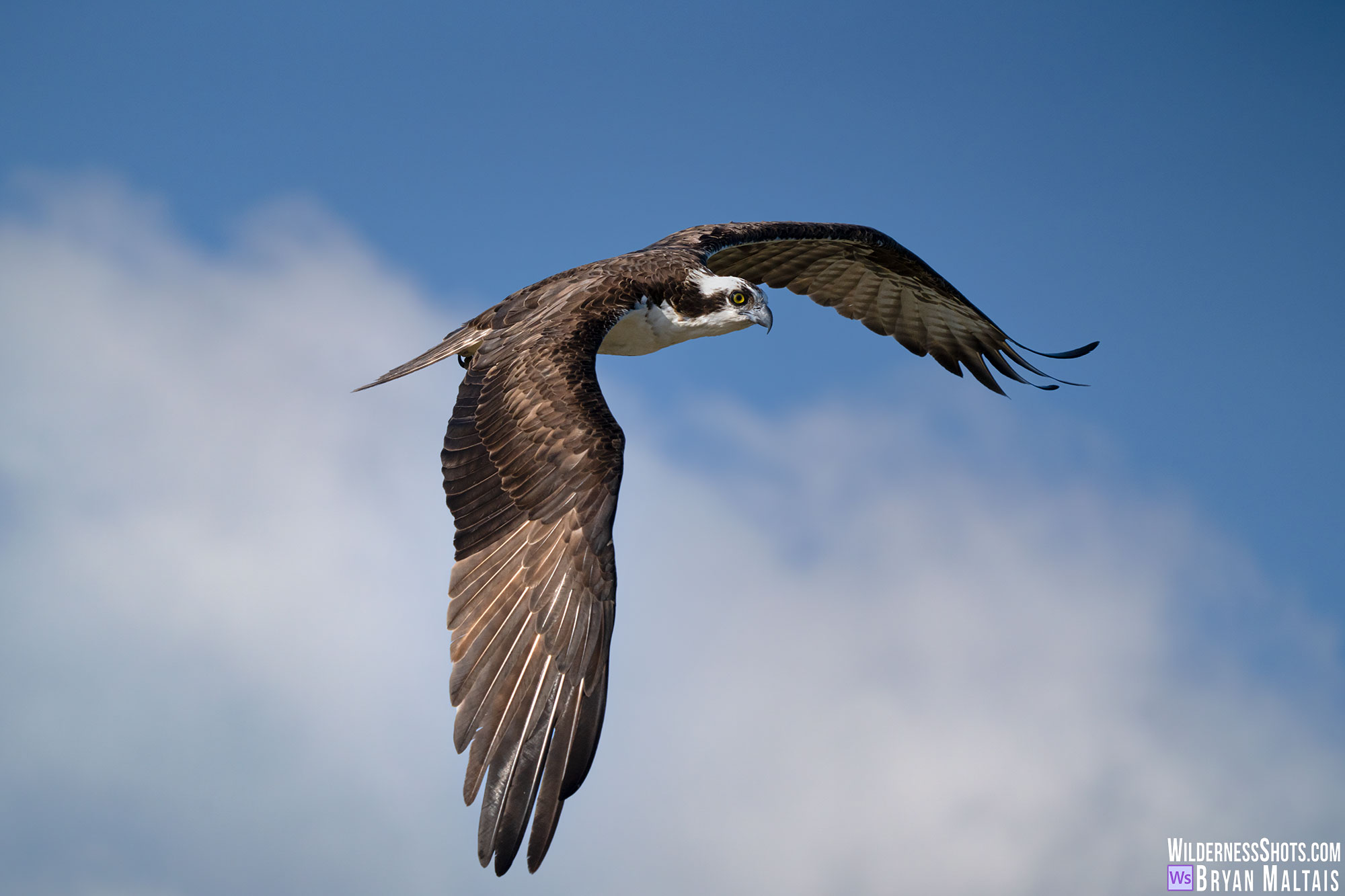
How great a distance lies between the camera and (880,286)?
11.8 metres

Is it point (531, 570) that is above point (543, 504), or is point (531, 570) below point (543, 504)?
below

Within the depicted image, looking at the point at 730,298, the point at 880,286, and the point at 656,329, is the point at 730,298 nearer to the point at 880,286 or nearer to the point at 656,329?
the point at 656,329

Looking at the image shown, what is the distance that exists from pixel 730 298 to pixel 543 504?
10.1ft

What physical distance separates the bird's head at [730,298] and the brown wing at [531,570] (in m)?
1.26

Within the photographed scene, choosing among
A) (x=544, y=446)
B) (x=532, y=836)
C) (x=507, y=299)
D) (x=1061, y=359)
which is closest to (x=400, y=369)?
(x=507, y=299)

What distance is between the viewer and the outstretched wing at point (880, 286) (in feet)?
36.0

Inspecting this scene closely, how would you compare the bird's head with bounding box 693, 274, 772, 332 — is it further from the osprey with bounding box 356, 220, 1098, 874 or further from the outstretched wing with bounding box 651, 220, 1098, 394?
the outstretched wing with bounding box 651, 220, 1098, 394

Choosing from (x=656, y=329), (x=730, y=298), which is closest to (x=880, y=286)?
(x=730, y=298)

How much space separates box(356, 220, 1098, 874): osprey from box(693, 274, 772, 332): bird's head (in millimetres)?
15

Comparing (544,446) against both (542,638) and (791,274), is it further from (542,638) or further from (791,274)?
(791,274)

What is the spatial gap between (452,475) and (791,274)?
5.80 meters

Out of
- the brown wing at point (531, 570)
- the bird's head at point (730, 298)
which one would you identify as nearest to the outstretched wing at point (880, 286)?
the bird's head at point (730, 298)

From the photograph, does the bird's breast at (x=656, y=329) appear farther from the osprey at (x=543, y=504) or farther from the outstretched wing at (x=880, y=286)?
the outstretched wing at (x=880, y=286)

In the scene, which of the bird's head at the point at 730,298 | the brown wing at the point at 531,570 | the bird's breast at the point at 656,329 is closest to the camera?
the brown wing at the point at 531,570
